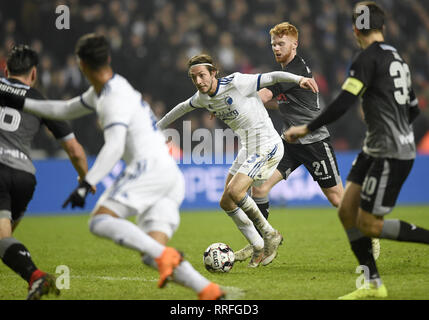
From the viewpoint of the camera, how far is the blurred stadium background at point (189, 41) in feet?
51.0

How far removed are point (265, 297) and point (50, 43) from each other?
40.0ft

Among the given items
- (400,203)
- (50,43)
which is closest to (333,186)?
(400,203)

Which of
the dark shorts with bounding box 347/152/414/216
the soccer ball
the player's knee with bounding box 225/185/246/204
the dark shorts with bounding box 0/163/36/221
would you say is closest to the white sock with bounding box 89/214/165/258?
the dark shorts with bounding box 0/163/36/221

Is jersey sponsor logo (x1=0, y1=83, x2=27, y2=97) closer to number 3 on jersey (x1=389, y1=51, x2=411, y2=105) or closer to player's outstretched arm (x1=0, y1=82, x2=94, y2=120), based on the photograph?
player's outstretched arm (x1=0, y1=82, x2=94, y2=120)

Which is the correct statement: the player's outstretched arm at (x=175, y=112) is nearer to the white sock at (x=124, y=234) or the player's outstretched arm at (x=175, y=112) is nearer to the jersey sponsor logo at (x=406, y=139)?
the jersey sponsor logo at (x=406, y=139)

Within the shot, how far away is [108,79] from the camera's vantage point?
4.93 metres

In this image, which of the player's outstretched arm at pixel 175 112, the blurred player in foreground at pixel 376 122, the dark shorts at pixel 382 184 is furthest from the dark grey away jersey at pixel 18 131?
the dark shorts at pixel 382 184

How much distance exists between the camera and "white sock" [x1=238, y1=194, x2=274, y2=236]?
745cm

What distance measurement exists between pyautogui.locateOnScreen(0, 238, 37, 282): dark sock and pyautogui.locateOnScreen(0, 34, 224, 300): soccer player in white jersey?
122cm

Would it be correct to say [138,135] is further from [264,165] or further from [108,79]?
[264,165]

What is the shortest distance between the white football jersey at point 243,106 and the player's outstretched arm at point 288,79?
0.37 feet

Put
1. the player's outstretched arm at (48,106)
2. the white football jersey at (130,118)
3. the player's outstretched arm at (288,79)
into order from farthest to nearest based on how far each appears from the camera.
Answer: the player's outstretched arm at (288,79), the player's outstretched arm at (48,106), the white football jersey at (130,118)

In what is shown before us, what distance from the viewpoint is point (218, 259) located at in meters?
7.12

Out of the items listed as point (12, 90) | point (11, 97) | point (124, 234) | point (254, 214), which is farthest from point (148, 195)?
point (254, 214)
